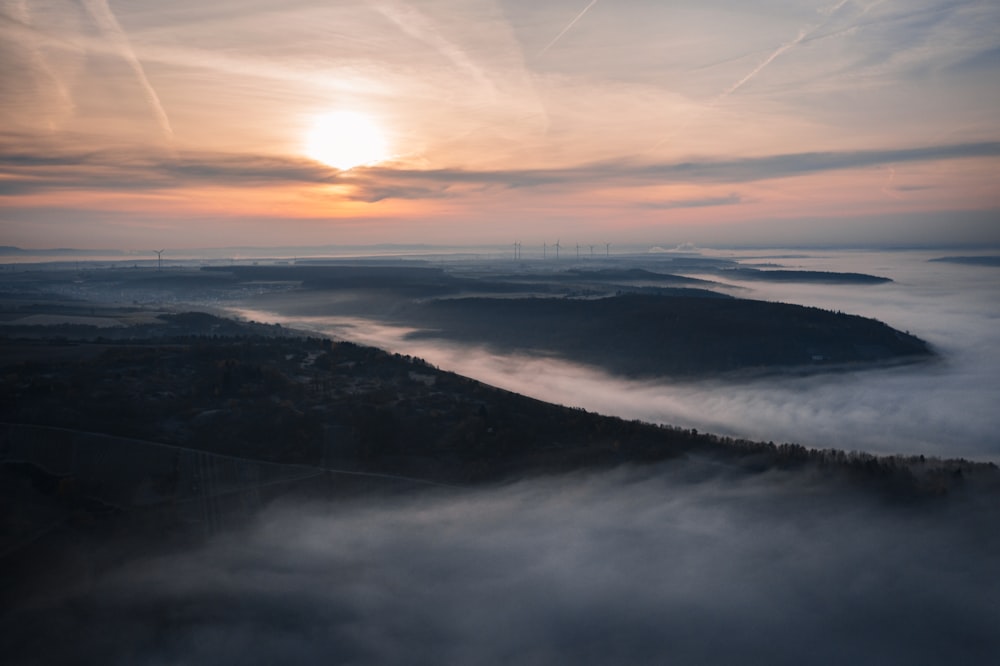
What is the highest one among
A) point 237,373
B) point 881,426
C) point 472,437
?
point 237,373

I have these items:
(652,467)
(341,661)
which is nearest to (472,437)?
(652,467)

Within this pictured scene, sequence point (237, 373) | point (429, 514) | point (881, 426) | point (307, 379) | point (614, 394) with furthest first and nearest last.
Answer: point (614, 394)
point (881, 426)
point (307, 379)
point (237, 373)
point (429, 514)

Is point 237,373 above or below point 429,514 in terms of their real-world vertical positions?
above

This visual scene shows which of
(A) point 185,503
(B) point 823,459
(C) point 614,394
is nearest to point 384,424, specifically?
(A) point 185,503

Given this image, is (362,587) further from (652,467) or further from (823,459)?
(823,459)

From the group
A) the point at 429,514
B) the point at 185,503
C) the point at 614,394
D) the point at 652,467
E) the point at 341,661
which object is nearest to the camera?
the point at 341,661

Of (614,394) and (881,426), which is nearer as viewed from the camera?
(881,426)

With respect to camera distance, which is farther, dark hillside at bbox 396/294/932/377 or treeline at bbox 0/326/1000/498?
dark hillside at bbox 396/294/932/377

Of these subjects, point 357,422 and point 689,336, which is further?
point 689,336

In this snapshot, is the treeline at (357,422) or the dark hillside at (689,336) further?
the dark hillside at (689,336)

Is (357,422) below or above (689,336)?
below
